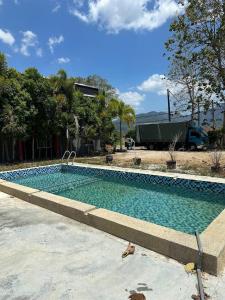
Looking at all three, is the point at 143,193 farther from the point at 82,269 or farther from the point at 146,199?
the point at 82,269

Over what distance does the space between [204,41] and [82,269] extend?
390 inches

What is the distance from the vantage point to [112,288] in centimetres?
308

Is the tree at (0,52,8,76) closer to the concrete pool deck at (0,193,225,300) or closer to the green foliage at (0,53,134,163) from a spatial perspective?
the green foliage at (0,53,134,163)

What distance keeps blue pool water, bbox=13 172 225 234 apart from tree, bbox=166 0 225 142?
4773 millimetres

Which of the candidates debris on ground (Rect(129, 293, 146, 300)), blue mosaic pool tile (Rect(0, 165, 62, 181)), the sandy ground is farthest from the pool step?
debris on ground (Rect(129, 293, 146, 300))

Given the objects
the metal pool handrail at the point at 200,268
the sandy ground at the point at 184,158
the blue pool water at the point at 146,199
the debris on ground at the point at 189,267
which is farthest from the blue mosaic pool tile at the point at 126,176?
the debris on ground at the point at 189,267

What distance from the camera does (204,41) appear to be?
1080 centimetres

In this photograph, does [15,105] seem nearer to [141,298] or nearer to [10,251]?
[10,251]

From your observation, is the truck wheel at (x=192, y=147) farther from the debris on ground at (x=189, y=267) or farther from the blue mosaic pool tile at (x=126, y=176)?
the debris on ground at (x=189, y=267)

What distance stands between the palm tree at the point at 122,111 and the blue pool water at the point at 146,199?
373 inches

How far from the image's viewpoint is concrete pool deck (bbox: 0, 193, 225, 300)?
3.02m

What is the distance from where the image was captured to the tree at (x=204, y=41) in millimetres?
10422

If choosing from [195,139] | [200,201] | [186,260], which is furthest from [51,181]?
[195,139]

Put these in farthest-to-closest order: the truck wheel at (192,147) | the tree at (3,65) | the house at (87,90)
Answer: the truck wheel at (192,147) → the house at (87,90) → the tree at (3,65)
